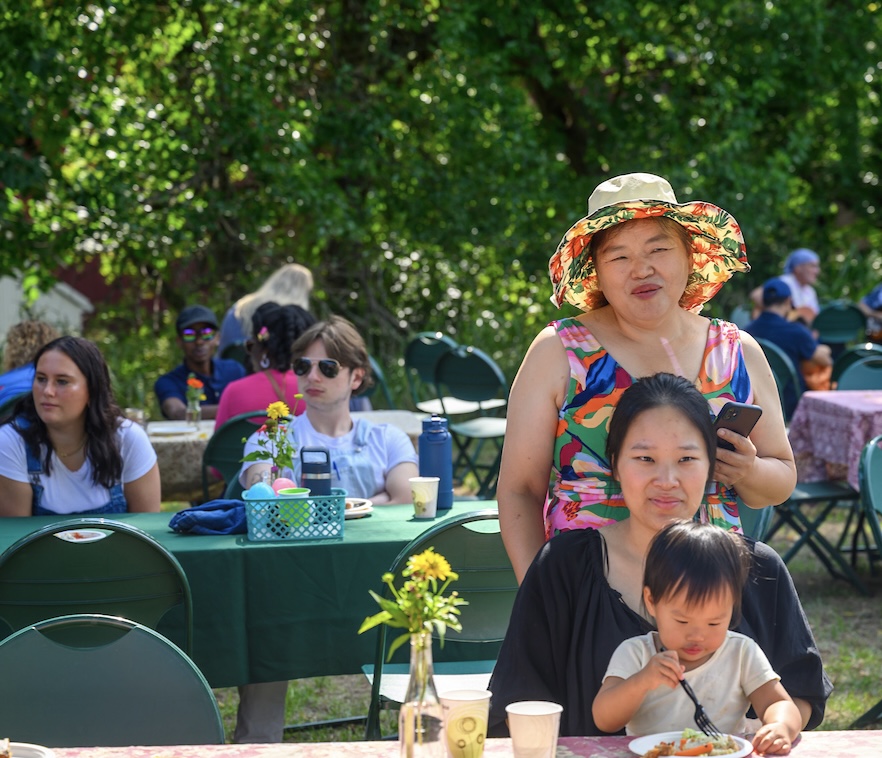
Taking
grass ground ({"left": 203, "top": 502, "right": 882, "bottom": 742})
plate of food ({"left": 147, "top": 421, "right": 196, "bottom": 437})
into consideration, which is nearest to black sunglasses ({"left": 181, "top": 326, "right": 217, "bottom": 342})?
plate of food ({"left": 147, "top": 421, "right": 196, "bottom": 437})

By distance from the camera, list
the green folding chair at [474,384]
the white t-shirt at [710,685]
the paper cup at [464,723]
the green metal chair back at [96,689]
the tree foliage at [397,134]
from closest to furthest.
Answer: the paper cup at [464,723]
the white t-shirt at [710,685]
the green metal chair back at [96,689]
the green folding chair at [474,384]
the tree foliage at [397,134]

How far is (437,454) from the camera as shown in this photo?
13.6 feet

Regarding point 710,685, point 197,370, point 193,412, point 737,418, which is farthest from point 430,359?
point 710,685

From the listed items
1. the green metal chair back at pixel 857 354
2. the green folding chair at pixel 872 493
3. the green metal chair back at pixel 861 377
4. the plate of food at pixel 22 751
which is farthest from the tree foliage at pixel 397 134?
the plate of food at pixel 22 751

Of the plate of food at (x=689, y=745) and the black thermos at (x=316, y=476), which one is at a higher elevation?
the black thermos at (x=316, y=476)

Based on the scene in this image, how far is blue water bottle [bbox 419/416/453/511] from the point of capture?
4.10 metres

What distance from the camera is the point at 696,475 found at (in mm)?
2254

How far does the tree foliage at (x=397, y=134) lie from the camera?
10086mm

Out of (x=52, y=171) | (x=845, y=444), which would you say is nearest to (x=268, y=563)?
(x=845, y=444)

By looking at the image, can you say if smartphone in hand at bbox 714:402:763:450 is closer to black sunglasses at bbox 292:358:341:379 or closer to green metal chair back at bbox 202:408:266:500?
black sunglasses at bbox 292:358:341:379

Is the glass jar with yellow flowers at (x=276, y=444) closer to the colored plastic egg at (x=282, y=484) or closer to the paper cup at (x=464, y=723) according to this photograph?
the colored plastic egg at (x=282, y=484)

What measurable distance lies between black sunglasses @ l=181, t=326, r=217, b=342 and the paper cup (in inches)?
199

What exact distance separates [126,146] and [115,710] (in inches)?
332

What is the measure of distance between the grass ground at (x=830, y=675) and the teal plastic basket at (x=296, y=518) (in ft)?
3.28
